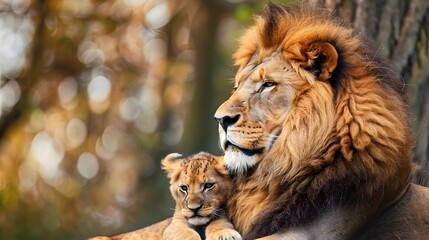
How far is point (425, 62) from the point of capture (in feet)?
24.6

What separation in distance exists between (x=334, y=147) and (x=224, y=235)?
65 cm

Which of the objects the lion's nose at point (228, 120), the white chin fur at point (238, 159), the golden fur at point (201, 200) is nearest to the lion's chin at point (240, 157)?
the white chin fur at point (238, 159)

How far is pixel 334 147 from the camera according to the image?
5.12m

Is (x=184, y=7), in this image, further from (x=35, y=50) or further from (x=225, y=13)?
(x=35, y=50)

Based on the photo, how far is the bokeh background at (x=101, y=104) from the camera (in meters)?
14.3

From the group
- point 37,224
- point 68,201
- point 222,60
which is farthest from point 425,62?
point 222,60

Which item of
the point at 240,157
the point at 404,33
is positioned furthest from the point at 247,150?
the point at 404,33

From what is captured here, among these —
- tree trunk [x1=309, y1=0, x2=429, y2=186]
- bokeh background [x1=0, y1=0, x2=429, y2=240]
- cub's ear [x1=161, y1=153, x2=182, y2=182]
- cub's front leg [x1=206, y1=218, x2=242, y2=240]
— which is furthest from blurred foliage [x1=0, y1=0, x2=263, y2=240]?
cub's front leg [x1=206, y1=218, x2=242, y2=240]

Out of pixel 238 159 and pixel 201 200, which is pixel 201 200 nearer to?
pixel 201 200

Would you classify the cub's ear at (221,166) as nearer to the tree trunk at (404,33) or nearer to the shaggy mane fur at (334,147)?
the shaggy mane fur at (334,147)

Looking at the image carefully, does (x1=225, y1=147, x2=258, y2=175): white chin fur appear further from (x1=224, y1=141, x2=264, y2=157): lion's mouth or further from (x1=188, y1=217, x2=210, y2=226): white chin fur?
(x1=188, y1=217, x2=210, y2=226): white chin fur

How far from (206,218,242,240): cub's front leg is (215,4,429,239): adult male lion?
8 cm

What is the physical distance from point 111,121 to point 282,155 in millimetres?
14010

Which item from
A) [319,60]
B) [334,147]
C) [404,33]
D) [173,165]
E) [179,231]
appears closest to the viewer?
[334,147]
